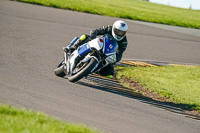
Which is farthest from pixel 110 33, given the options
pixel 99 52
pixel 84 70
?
pixel 84 70

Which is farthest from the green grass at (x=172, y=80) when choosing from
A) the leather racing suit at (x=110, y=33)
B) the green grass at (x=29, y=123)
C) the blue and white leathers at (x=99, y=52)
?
the green grass at (x=29, y=123)

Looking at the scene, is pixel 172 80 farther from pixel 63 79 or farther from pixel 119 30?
pixel 63 79

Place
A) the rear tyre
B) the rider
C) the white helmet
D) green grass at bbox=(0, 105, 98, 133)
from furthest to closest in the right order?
the rear tyre, the rider, the white helmet, green grass at bbox=(0, 105, 98, 133)

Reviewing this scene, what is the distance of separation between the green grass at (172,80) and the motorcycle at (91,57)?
186 cm

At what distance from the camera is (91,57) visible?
902cm

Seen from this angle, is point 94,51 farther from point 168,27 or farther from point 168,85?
point 168,27

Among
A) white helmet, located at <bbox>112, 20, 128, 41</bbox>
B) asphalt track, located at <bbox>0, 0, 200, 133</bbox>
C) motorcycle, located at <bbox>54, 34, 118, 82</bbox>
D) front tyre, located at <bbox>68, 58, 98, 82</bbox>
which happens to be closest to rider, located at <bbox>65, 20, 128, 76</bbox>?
white helmet, located at <bbox>112, 20, 128, 41</bbox>

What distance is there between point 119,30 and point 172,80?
351cm

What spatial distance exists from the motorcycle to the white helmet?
15 centimetres

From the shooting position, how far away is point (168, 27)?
2230 cm

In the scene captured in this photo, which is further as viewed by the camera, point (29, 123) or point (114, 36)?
point (114, 36)

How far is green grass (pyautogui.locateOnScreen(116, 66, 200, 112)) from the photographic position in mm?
10273

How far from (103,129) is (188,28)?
18398 mm

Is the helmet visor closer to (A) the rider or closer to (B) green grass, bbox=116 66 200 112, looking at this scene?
(A) the rider
